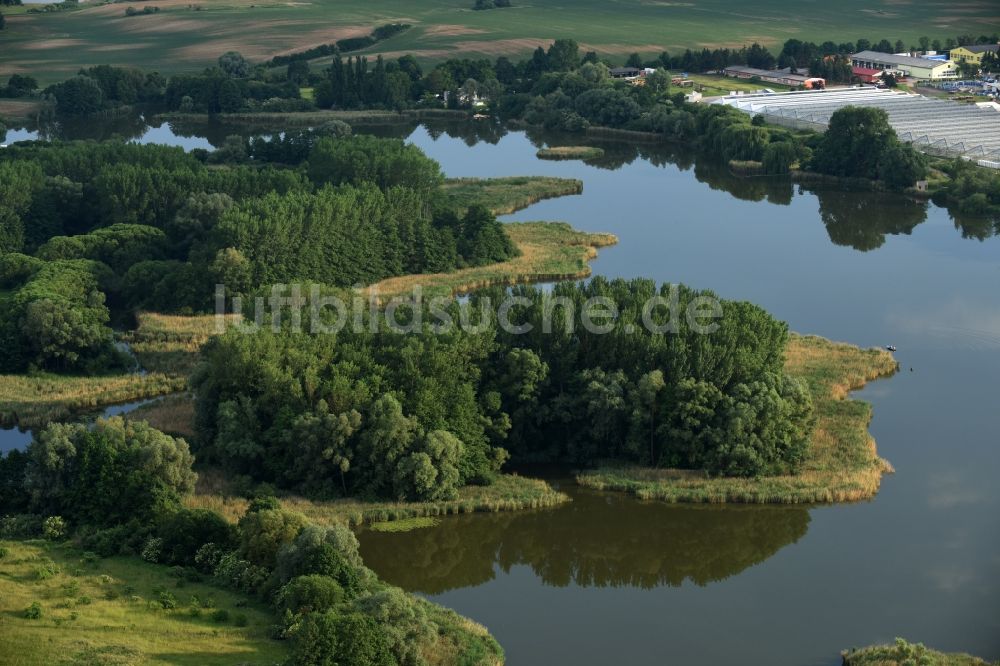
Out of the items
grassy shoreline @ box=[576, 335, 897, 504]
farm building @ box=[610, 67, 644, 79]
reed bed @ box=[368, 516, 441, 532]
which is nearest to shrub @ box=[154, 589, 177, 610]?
reed bed @ box=[368, 516, 441, 532]

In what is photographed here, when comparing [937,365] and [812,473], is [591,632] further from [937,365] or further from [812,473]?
[937,365]

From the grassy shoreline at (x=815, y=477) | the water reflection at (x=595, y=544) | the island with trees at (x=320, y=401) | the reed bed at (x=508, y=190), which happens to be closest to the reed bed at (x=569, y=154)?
the reed bed at (x=508, y=190)

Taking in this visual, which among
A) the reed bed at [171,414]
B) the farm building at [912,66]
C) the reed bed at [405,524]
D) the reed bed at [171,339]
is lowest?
the reed bed at [405,524]

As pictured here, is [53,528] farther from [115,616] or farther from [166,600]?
[115,616]

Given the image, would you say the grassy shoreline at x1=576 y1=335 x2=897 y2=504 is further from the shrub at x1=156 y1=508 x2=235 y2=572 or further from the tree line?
the shrub at x1=156 y1=508 x2=235 y2=572

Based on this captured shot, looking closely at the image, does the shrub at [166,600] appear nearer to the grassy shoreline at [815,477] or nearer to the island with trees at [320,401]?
the island with trees at [320,401]

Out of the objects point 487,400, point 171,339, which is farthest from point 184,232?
point 487,400

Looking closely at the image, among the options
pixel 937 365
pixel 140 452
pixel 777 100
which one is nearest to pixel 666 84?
pixel 777 100
